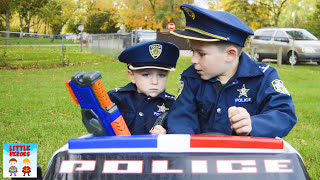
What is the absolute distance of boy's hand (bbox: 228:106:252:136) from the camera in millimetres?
2033

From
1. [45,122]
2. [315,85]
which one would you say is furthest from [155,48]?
[315,85]

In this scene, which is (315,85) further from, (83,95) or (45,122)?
(83,95)

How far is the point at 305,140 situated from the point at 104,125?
432 centimetres

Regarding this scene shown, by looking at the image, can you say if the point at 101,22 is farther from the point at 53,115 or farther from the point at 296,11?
the point at 53,115

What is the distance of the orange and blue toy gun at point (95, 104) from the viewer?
188 cm

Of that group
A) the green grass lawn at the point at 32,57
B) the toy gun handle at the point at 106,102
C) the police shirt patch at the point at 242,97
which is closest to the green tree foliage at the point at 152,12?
the green grass lawn at the point at 32,57

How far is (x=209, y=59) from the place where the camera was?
2.57m

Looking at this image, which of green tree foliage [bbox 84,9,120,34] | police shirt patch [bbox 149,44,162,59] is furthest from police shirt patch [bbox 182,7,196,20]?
green tree foliage [bbox 84,9,120,34]

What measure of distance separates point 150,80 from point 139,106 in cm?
24

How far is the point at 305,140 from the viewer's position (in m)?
5.67

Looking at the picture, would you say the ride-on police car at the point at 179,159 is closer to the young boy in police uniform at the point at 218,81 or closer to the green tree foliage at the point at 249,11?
the young boy in police uniform at the point at 218,81

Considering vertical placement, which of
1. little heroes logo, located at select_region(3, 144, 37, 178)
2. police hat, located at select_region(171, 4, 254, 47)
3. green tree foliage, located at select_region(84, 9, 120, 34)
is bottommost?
little heroes logo, located at select_region(3, 144, 37, 178)

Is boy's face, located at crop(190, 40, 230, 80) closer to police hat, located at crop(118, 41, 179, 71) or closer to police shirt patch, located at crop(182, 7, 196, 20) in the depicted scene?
police shirt patch, located at crop(182, 7, 196, 20)

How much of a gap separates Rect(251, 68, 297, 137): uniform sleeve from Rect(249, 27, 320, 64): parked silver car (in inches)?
574
